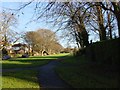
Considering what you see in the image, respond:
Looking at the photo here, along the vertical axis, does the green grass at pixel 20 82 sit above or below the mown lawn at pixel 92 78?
below

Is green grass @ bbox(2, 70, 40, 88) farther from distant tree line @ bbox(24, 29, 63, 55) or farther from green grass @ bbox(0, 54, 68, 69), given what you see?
distant tree line @ bbox(24, 29, 63, 55)

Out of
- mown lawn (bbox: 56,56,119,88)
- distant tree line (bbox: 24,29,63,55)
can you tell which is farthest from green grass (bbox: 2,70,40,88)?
distant tree line (bbox: 24,29,63,55)

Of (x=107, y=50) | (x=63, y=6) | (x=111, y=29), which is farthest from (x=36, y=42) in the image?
(x=63, y=6)

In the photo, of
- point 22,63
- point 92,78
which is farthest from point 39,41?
point 92,78

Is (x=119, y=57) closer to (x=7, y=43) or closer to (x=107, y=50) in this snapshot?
(x=107, y=50)

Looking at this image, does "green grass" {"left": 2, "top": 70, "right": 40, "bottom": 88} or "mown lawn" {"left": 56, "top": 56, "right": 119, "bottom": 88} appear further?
"green grass" {"left": 2, "top": 70, "right": 40, "bottom": 88}

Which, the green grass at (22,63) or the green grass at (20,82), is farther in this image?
the green grass at (22,63)

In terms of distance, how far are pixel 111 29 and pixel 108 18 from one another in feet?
8.77

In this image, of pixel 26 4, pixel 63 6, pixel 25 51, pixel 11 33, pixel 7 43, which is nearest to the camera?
pixel 26 4

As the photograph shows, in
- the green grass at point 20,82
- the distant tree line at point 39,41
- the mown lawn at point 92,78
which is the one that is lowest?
A: the green grass at point 20,82

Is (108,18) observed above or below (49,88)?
above

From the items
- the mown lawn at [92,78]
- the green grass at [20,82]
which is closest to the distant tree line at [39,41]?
the mown lawn at [92,78]

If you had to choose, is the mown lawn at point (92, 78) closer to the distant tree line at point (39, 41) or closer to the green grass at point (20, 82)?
the green grass at point (20, 82)

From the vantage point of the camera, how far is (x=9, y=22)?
70.3m
